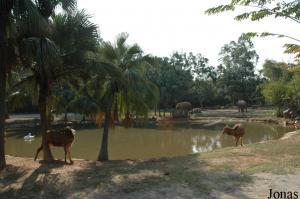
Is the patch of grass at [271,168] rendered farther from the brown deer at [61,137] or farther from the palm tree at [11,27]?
the palm tree at [11,27]

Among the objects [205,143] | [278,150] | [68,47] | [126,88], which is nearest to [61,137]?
[68,47]

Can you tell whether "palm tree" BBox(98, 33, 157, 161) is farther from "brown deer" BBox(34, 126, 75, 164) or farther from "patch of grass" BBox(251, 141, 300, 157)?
"patch of grass" BBox(251, 141, 300, 157)

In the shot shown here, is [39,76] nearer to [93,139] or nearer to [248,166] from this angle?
[248,166]

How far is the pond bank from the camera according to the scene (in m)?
7.48

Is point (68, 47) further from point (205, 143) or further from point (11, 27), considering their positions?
point (205, 143)

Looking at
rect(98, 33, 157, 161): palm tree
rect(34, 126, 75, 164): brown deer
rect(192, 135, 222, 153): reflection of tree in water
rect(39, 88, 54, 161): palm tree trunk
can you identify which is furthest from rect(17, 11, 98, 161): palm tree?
rect(192, 135, 222, 153): reflection of tree in water

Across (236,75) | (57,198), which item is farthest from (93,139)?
(236,75)

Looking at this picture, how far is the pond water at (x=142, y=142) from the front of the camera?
61.6 ft

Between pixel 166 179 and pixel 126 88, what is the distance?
5572 mm

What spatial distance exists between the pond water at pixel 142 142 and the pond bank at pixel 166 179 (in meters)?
7.29

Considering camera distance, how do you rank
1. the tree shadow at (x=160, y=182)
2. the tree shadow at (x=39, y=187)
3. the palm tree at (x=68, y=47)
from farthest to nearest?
1. the palm tree at (x=68, y=47)
2. the tree shadow at (x=39, y=187)
3. the tree shadow at (x=160, y=182)

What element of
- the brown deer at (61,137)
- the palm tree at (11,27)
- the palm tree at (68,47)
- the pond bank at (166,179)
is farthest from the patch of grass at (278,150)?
the palm tree at (11,27)

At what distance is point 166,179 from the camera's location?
8.38 meters

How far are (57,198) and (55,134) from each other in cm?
454
